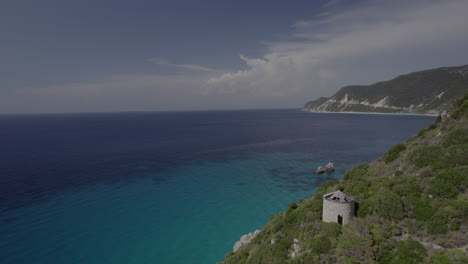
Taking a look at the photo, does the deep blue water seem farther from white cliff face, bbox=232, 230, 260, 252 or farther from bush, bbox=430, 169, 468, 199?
bush, bbox=430, 169, 468, 199

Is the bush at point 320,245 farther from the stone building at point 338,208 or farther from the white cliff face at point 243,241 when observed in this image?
the white cliff face at point 243,241

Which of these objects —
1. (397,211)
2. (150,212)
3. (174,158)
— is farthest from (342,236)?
(174,158)

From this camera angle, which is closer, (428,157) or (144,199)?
(428,157)

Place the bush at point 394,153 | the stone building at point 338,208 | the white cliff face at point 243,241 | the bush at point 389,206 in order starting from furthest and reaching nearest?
the bush at point 394,153 < the white cliff face at point 243,241 < the stone building at point 338,208 < the bush at point 389,206

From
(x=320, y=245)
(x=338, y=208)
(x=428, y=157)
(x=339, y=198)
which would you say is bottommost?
(x=320, y=245)

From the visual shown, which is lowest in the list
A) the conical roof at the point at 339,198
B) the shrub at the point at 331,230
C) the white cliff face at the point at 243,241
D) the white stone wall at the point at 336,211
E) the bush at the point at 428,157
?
the white cliff face at the point at 243,241

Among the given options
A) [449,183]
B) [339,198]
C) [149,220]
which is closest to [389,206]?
[339,198]

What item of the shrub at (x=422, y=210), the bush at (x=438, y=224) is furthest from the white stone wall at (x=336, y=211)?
the bush at (x=438, y=224)

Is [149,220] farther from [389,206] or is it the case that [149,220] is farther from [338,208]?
[389,206]
